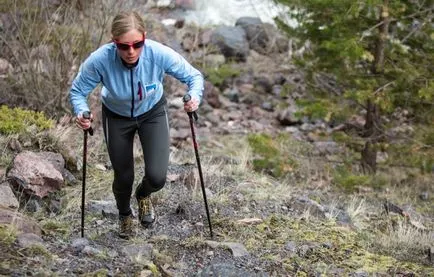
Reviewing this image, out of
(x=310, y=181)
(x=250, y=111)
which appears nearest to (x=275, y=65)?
Result: (x=250, y=111)

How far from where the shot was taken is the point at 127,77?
4820mm

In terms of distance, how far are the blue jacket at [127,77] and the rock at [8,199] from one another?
1128mm

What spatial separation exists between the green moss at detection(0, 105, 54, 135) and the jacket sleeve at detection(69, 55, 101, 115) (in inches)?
87.2

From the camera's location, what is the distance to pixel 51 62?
28.7ft

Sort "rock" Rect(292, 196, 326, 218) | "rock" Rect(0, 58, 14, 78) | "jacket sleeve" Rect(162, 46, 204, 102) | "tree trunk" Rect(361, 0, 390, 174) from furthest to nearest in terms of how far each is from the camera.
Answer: "tree trunk" Rect(361, 0, 390, 174) < "rock" Rect(0, 58, 14, 78) < "rock" Rect(292, 196, 326, 218) < "jacket sleeve" Rect(162, 46, 204, 102)

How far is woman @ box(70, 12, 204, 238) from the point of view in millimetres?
4652

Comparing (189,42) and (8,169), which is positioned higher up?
(8,169)

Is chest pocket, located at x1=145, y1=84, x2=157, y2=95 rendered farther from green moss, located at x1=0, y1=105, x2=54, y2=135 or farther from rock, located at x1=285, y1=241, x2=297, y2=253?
green moss, located at x1=0, y1=105, x2=54, y2=135

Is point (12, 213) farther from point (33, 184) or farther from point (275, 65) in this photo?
point (275, 65)

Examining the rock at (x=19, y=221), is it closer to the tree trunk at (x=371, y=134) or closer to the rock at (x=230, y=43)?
the tree trunk at (x=371, y=134)

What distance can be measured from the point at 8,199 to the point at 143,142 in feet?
4.20

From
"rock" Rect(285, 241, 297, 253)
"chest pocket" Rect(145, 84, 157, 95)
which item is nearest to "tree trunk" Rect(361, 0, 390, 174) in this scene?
"rock" Rect(285, 241, 297, 253)

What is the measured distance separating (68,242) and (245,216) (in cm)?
187

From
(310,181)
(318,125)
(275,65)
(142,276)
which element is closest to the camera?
(142,276)
